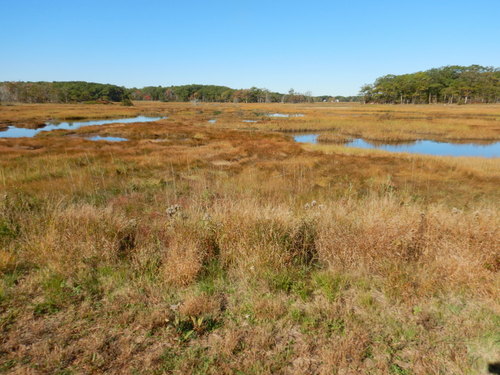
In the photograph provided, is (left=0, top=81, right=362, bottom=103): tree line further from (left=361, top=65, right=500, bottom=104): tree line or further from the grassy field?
Answer: the grassy field

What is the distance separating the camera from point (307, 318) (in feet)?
11.4

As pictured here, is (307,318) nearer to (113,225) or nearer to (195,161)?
(113,225)

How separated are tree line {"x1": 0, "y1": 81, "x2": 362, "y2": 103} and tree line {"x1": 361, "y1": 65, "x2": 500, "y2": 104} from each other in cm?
6821

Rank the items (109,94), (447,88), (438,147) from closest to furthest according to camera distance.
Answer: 1. (438,147)
2. (447,88)
3. (109,94)

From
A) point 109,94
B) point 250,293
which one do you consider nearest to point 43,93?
point 109,94

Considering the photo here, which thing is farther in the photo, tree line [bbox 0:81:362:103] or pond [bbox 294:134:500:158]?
tree line [bbox 0:81:362:103]

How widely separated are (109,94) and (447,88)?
15417 cm

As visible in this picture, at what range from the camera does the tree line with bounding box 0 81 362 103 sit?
122062mm

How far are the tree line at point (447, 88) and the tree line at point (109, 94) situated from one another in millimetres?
68210

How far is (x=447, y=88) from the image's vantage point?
104812 mm

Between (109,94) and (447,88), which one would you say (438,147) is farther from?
(109,94)

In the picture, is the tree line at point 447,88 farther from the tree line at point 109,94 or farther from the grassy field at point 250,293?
the grassy field at point 250,293

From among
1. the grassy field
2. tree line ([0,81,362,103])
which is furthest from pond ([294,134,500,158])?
tree line ([0,81,362,103])

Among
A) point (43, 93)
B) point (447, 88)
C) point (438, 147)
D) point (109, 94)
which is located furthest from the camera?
point (109, 94)
